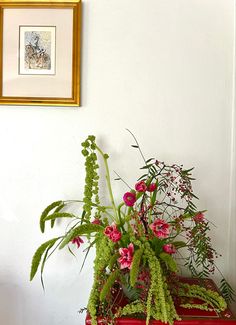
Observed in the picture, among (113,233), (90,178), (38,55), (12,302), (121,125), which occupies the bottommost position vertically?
(12,302)

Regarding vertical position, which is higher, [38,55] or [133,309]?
[38,55]

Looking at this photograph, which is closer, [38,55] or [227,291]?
[227,291]

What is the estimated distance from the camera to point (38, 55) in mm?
1293

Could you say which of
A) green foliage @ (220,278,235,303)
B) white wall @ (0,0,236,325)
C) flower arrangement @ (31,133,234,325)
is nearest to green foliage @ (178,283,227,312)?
flower arrangement @ (31,133,234,325)

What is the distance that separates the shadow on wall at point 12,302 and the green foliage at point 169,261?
2.13ft

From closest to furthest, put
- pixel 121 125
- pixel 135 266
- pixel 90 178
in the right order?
pixel 135 266 → pixel 90 178 → pixel 121 125

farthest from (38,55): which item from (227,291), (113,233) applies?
(227,291)

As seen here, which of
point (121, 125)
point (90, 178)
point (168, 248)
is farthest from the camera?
point (121, 125)

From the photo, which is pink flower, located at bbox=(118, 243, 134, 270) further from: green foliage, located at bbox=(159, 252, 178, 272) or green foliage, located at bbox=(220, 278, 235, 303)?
green foliage, located at bbox=(220, 278, 235, 303)

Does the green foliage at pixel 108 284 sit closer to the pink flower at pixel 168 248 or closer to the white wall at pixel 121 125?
the pink flower at pixel 168 248

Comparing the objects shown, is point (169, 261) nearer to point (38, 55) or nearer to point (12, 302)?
point (12, 302)

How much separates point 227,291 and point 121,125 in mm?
708

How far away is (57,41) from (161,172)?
0.63 meters

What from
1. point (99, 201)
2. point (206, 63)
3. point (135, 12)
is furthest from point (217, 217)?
point (135, 12)
